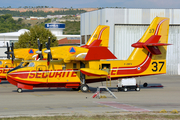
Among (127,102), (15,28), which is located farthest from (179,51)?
(15,28)

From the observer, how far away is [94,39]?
29.8m

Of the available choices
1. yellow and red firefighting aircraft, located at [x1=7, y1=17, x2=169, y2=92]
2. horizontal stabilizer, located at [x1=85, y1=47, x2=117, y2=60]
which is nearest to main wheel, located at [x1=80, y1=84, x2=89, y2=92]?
yellow and red firefighting aircraft, located at [x1=7, y1=17, x2=169, y2=92]

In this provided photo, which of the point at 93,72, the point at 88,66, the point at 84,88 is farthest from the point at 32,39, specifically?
the point at 93,72

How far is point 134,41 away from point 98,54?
23.2m

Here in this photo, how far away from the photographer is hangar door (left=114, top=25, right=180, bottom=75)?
45.1m

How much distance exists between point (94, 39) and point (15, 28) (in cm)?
17026

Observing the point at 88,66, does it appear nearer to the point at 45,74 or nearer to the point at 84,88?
the point at 84,88

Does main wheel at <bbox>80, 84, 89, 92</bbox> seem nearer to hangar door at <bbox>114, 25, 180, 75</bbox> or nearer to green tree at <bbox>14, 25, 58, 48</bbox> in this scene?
hangar door at <bbox>114, 25, 180, 75</bbox>

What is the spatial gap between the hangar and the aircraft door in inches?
836

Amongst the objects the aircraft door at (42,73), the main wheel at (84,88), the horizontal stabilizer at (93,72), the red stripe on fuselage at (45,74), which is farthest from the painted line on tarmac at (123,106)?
the aircraft door at (42,73)

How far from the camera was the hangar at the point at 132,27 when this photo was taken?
44.7 meters

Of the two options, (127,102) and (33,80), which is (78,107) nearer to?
(127,102)

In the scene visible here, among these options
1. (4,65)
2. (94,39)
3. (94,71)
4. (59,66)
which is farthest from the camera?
(4,65)

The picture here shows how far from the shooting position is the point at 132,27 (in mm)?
45375
